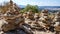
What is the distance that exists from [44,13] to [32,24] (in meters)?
2.10

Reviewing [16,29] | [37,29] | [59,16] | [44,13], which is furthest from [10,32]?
[44,13]

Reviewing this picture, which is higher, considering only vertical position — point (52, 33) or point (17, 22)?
point (17, 22)

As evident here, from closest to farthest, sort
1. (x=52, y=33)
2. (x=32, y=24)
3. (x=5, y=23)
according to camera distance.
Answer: (x=5, y=23) → (x=52, y=33) → (x=32, y=24)

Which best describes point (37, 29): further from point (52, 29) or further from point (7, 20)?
point (7, 20)

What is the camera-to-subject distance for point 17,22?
26.6 feet

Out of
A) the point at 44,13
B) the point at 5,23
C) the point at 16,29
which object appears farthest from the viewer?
the point at 44,13

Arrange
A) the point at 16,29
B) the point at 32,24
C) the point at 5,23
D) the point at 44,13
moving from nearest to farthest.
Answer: the point at 5,23 → the point at 16,29 → the point at 32,24 → the point at 44,13

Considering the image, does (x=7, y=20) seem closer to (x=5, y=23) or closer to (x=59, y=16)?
(x=5, y=23)

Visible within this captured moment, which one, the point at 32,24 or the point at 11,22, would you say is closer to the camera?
the point at 11,22

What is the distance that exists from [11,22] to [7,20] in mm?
194

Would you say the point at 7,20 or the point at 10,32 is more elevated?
the point at 7,20

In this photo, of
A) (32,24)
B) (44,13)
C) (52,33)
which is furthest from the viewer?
(44,13)

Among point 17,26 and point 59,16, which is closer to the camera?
point 17,26

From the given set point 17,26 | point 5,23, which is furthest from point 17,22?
point 5,23
